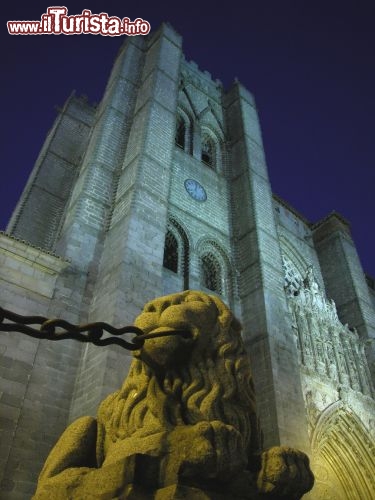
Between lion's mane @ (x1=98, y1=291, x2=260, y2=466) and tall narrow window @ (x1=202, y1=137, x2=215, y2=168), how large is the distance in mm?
12748

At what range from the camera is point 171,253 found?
10914 millimetres

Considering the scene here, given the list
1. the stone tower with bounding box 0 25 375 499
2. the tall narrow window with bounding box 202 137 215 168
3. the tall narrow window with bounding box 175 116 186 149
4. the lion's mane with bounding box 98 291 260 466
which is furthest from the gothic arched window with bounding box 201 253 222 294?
the lion's mane with bounding box 98 291 260 466

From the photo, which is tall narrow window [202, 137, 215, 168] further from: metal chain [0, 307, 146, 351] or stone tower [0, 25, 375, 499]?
metal chain [0, 307, 146, 351]

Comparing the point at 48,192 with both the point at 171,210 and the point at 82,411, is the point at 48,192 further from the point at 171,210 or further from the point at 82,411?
the point at 82,411

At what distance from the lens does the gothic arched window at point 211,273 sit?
1129cm

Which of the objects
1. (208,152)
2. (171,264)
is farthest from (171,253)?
(208,152)

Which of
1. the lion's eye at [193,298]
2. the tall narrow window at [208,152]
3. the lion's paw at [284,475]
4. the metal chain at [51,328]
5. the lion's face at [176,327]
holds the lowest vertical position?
the lion's paw at [284,475]

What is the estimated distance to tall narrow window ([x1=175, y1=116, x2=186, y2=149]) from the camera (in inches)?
593

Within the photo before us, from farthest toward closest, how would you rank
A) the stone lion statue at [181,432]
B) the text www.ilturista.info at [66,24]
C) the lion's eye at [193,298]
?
1. the text www.ilturista.info at [66,24]
2. the lion's eye at [193,298]
3. the stone lion statue at [181,432]

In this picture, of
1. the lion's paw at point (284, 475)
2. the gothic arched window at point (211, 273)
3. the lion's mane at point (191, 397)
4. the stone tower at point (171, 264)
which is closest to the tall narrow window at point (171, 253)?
the stone tower at point (171, 264)

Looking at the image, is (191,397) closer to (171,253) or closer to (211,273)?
(171,253)

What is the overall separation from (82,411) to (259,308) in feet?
17.2

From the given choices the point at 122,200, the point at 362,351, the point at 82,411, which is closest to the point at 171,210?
the point at 122,200

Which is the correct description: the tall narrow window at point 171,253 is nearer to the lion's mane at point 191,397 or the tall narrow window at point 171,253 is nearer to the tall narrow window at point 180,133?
the tall narrow window at point 180,133
